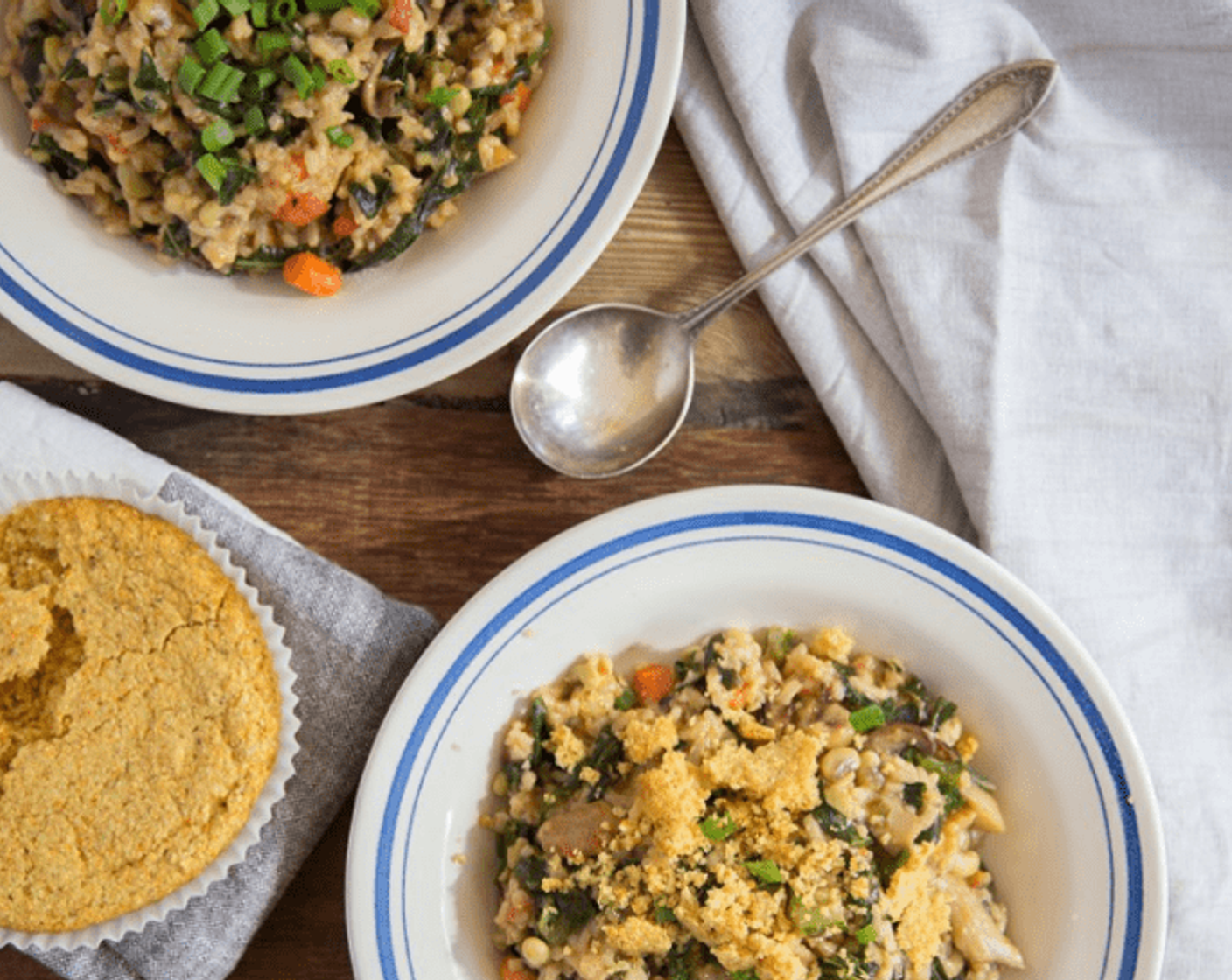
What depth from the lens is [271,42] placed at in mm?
2740

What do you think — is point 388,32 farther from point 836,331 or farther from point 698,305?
point 836,331

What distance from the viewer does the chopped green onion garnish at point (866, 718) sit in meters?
3.10

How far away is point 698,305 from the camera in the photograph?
3.50 m

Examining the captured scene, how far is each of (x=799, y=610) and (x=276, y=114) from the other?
167 centimetres

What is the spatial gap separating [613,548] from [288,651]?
0.82 meters

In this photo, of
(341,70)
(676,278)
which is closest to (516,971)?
(676,278)

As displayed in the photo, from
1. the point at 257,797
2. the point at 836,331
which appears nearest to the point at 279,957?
the point at 257,797

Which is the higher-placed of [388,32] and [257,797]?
[388,32]

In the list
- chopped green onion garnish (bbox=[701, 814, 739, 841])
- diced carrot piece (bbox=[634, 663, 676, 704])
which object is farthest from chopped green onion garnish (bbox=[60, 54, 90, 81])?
chopped green onion garnish (bbox=[701, 814, 739, 841])

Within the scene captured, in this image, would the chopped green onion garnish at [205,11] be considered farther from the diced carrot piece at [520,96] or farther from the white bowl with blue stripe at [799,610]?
the white bowl with blue stripe at [799,610]

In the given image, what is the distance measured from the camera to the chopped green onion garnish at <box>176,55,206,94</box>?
270cm

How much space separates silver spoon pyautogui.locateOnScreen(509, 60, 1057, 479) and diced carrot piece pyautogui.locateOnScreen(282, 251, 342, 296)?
576 mm

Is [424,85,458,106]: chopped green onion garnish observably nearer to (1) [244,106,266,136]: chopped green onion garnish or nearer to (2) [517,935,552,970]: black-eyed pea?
(1) [244,106,266,136]: chopped green onion garnish

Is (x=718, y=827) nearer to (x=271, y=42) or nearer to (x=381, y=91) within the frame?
(x=381, y=91)
